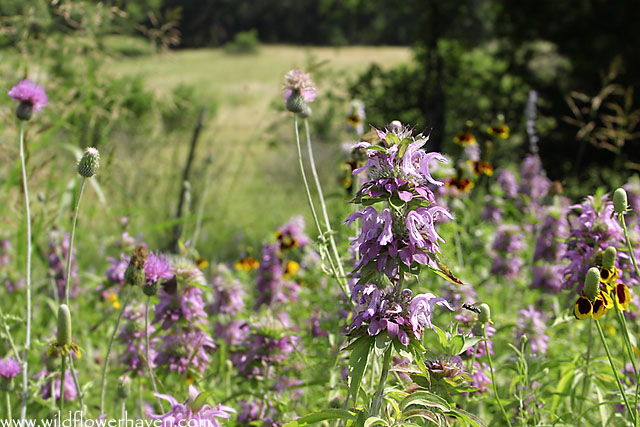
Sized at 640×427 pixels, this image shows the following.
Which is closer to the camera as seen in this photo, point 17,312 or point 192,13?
point 17,312

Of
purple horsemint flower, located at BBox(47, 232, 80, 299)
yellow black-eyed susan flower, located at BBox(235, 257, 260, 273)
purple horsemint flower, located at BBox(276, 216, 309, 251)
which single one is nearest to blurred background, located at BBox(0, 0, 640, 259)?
yellow black-eyed susan flower, located at BBox(235, 257, 260, 273)

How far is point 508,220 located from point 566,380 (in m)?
3.59

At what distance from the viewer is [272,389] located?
265 cm

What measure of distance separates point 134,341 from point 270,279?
4.03 feet

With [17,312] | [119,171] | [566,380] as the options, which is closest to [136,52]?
[119,171]

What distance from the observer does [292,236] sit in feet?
12.6

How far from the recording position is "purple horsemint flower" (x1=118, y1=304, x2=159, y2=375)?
2.56m

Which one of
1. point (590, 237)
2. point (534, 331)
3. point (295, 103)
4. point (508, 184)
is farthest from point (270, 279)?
point (508, 184)

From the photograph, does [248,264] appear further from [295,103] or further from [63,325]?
[63,325]

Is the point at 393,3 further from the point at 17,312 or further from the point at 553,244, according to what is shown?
the point at 17,312

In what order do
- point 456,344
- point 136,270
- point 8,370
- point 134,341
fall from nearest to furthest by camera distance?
point 456,344 → point 136,270 → point 8,370 → point 134,341

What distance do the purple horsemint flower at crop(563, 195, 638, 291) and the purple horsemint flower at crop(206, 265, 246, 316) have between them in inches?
65.0

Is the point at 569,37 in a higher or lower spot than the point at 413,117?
higher

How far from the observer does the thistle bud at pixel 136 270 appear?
1.97 metres
